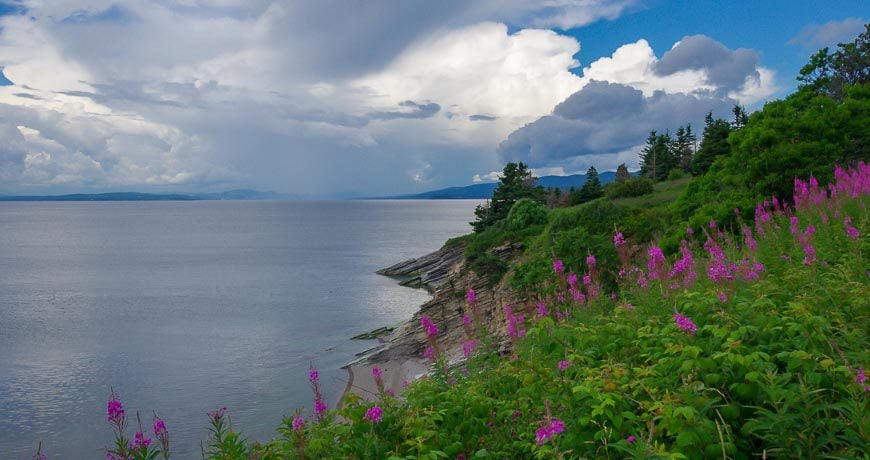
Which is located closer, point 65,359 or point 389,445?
point 389,445

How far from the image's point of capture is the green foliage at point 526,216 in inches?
1769

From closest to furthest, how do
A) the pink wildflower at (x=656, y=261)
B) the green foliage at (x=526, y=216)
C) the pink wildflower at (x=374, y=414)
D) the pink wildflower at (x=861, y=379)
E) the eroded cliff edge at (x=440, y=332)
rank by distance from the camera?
the pink wildflower at (x=861, y=379)
the pink wildflower at (x=374, y=414)
the pink wildflower at (x=656, y=261)
the eroded cliff edge at (x=440, y=332)
the green foliage at (x=526, y=216)

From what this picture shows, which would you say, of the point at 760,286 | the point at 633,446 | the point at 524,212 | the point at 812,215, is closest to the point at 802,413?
the point at 633,446

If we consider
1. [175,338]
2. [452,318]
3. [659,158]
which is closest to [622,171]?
[659,158]

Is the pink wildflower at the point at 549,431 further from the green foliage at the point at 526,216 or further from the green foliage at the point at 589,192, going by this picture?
the green foliage at the point at 589,192

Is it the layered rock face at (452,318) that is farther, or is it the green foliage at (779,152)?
the layered rock face at (452,318)

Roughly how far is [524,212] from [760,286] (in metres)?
41.5

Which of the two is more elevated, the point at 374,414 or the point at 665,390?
the point at 665,390

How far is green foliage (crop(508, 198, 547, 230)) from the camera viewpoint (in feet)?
147

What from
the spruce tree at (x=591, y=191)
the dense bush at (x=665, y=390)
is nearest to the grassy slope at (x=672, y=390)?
the dense bush at (x=665, y=390)

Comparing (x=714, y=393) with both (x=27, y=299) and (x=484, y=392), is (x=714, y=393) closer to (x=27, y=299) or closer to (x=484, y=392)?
(x=484, y=392)

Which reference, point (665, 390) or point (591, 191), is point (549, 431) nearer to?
point (665, 390)

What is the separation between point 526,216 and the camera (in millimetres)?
45656

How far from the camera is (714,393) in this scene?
3510 mm
